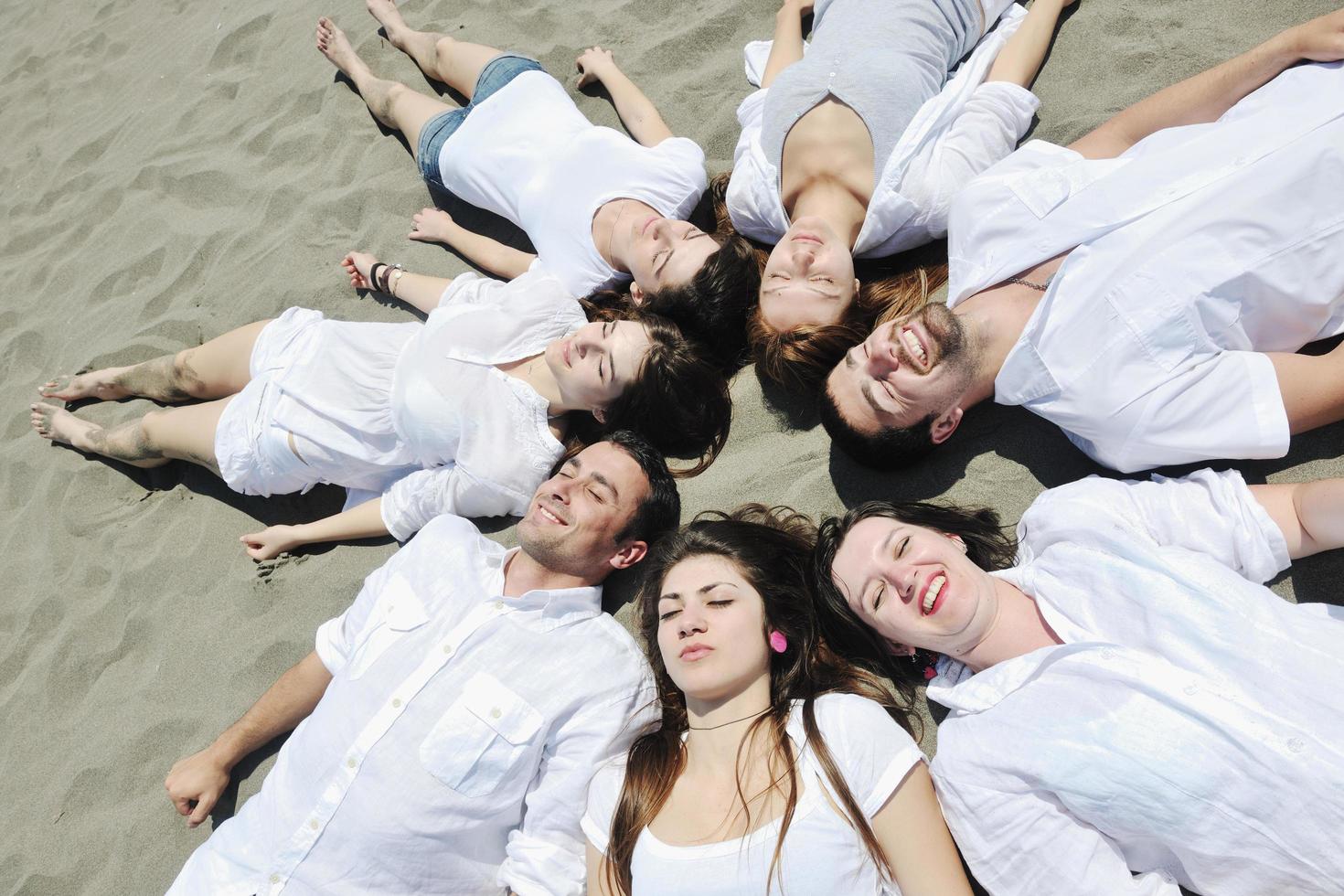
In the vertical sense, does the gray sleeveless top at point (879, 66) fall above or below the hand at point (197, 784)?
above

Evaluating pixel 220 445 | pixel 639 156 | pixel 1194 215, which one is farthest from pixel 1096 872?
pixel 220 445

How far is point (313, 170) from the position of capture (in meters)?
5.36

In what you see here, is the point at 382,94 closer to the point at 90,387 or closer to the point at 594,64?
the point at 594,64

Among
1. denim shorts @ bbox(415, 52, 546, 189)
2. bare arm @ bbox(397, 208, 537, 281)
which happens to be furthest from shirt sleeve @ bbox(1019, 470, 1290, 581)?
denim shorts @ bbox(415, 52, 546, 189)

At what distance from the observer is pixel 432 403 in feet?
12.4

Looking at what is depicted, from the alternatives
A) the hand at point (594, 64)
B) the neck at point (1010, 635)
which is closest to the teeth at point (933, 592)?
the neck at point (1010, 635)

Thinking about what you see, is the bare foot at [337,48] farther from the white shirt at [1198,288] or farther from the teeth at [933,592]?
the teeth at [933,592]

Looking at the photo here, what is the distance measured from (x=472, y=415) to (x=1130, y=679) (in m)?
2.82

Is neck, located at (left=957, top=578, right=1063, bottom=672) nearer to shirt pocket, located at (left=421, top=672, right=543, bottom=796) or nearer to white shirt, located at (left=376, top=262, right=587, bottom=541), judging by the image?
shirt pocket, located at (left=421, top=672, right=543, bottom=796)

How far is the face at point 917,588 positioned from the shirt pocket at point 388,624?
1746mm

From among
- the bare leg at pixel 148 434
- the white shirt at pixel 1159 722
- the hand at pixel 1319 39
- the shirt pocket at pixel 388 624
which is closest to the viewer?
the white shirt at pixel 1159 722

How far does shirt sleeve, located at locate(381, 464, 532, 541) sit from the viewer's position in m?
3.76

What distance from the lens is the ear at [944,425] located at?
3.31 metres

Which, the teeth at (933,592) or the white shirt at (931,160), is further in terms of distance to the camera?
the white shirt at (931,160)
